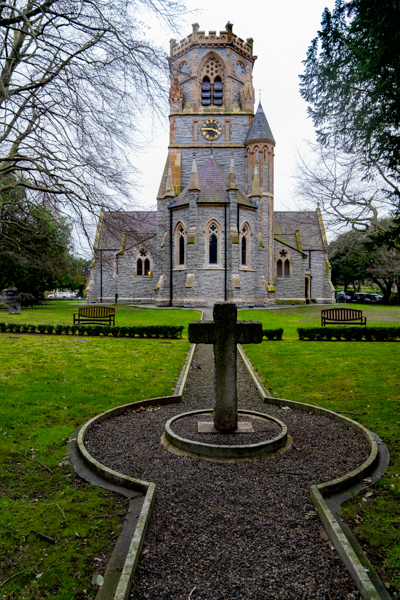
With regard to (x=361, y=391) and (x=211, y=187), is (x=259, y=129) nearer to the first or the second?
(x=211, y=187)

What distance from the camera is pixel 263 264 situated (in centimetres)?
3147

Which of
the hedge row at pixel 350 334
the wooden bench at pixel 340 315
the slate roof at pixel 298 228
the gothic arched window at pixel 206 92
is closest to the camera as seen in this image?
the hedge row at pixel 350 334

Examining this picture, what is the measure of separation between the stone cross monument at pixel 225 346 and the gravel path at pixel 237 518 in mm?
841

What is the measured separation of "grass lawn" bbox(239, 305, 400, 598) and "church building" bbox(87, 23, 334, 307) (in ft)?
49.3

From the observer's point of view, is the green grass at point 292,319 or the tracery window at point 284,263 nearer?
the green grass at point 292,319

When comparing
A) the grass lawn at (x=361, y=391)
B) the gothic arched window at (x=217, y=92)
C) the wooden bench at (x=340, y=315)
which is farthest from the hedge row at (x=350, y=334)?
the gothic arched window at (x=217, y=92)

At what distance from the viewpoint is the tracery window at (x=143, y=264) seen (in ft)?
124

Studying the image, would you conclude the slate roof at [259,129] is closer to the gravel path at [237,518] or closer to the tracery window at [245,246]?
the tracery window at [245,246]

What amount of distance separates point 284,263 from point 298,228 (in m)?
6.68

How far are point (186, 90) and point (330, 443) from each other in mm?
36522

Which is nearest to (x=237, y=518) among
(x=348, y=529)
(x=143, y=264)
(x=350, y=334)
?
(x=348, y=529)

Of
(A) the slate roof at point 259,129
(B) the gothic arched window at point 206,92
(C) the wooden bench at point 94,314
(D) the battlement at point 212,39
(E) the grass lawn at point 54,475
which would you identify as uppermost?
(D) the battlement at point 212,39

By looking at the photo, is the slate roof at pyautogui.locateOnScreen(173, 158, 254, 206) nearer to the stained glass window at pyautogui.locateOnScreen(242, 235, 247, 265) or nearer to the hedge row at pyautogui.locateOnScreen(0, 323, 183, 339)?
the stained glass window at pyautogui.locateOnScreen(242, 235, 247, 265)

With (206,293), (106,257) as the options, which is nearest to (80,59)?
(106,257)
